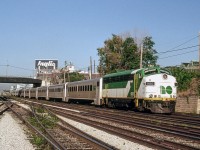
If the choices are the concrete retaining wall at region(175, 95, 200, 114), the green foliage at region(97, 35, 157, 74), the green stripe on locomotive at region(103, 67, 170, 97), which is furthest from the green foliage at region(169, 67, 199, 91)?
the green foliage at region(97, 35, 157, 74)

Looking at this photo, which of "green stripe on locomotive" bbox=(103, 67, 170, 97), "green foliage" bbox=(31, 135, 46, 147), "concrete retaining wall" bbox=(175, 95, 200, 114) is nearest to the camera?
"green foliage" bbox=(31, 135, 46, 147)

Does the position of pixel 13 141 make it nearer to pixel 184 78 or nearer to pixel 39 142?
pixel 39 142

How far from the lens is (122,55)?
6631cm

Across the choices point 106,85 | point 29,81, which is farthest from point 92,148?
point 29,81

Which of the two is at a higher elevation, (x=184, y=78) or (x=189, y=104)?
(x=184, y=78)

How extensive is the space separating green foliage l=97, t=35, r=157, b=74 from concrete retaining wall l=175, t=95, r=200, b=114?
29226mm

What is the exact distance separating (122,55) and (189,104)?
34.2m

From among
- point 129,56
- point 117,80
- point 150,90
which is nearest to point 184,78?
point 117,80

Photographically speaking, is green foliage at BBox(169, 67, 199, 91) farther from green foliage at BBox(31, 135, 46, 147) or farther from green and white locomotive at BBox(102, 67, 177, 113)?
green foliage at BBox(31, 135, 46, 147)

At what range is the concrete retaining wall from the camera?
1237 inches

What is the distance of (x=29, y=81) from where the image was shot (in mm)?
118250

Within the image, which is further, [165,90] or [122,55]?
[122,55]

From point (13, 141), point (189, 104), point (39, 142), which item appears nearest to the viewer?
point (39, 142)

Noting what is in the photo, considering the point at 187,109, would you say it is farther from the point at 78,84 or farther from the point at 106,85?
the point at 78,84
